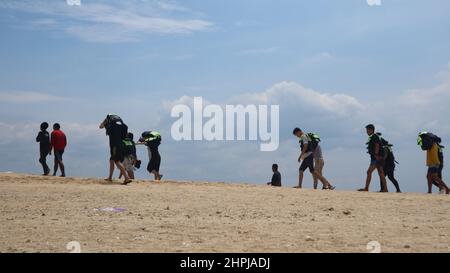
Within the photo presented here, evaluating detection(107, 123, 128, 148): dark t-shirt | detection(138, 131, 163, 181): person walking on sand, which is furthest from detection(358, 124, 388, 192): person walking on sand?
detection(107, 123, 128, 148): dark t-shirt

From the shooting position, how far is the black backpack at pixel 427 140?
20.6 metres

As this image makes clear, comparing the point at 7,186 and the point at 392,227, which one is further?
the point at 7,186

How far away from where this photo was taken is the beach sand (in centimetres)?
1004

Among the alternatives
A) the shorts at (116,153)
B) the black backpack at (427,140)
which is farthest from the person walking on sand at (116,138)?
the black backpack at (427,140)

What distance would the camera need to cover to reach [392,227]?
12.2m

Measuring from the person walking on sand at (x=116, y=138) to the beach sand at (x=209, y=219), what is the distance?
0.71 metres

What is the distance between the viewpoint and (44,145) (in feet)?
72.9

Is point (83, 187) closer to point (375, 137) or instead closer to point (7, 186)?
point (7, 186)

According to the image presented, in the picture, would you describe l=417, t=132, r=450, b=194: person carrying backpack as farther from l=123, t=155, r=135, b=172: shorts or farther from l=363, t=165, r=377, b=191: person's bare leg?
l=123, t=155, r=135, b=172: shorts

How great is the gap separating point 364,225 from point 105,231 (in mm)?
5166

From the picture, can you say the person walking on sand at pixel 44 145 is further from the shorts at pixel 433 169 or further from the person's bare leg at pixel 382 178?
the shorts at pixel 433 169

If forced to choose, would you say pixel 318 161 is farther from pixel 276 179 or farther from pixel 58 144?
pixel 58 144

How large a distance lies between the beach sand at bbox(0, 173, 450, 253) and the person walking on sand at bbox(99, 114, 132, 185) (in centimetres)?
71
